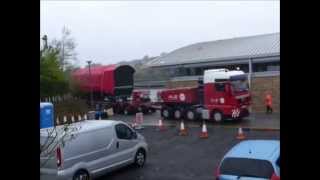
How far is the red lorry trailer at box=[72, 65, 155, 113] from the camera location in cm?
3456

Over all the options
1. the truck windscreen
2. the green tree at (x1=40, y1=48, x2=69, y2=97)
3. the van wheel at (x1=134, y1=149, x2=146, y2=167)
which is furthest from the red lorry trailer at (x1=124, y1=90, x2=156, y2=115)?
the van wheel at (x1=134, y1=149, x2=146, y2=167)

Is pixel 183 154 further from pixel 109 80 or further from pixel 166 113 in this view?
pixel 109 80

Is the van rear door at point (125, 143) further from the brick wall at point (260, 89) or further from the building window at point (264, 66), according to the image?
the building window at point (264, 66)

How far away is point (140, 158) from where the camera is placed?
13.5 metres

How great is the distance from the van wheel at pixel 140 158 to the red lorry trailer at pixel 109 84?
19.4 meters

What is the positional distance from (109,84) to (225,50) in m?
9.16

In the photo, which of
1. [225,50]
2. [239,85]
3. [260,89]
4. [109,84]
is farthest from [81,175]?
[225,50]

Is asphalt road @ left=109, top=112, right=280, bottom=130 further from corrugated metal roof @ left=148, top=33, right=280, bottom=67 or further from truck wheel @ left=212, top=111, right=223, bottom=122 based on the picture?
corrugated metal roof @ left=148, top=33, right=280, bottom=67

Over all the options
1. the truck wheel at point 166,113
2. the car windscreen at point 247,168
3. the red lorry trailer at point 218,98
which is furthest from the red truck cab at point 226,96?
the car windscreen at point 247,168

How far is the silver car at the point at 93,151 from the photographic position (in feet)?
33.1

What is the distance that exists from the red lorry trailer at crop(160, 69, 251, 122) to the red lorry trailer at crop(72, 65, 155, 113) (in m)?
7.93
